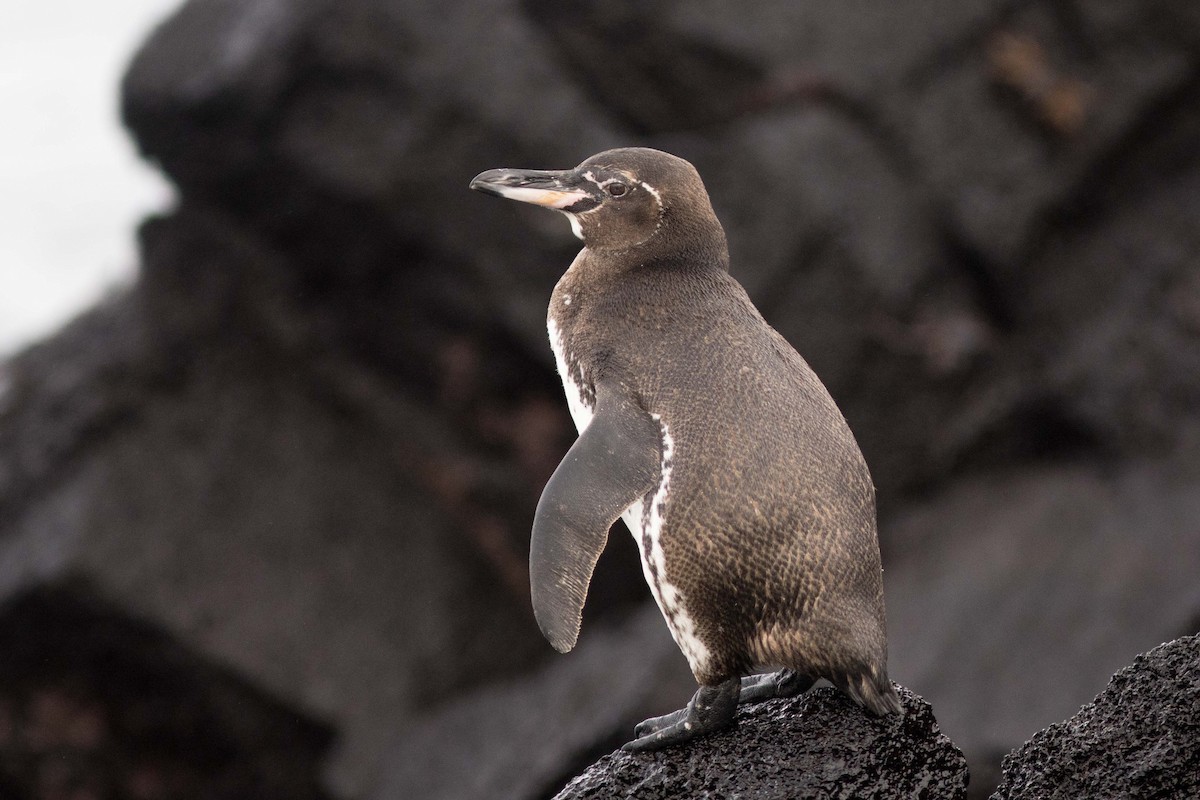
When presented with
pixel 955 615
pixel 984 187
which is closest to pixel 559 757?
pixel 955 615

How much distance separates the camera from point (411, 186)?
6.65 metres

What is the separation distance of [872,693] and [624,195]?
3.90 ft

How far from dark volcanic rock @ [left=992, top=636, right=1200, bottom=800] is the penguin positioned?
34cm

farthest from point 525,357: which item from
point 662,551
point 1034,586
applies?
point 662,551

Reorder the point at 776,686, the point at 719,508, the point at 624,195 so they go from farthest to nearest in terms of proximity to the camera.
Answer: the point at 624,195
the point at 776,686
the point at 719,508

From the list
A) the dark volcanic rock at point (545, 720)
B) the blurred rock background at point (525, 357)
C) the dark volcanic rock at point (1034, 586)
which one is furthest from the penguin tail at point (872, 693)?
the dark volcanic rock at point (1034, 586)

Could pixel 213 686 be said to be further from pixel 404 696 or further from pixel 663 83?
pixel 663 83

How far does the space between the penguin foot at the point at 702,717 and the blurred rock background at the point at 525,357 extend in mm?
3484

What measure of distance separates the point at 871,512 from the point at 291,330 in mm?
5109

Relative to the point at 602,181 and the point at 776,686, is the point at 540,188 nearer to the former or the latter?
the point at 602,181

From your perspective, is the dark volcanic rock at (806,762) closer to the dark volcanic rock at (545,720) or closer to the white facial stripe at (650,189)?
the white facial stripe at (650,189)

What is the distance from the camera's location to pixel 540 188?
9.77 ft

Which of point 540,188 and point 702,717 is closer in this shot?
point 702,717

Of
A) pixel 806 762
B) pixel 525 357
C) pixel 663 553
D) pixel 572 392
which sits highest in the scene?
pixel 525 357
